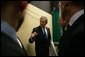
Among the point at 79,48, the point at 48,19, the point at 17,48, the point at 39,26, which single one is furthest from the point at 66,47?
the point at 48,19


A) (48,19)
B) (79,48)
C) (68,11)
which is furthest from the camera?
(48,19)

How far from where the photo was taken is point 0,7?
500mm

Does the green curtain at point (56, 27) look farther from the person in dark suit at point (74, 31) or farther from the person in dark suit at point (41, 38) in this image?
the person in dark suit at point (74, 31)

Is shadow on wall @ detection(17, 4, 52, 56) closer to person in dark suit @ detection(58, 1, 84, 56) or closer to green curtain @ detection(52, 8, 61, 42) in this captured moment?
green curtain @ detection(52, 8, 61, 42)

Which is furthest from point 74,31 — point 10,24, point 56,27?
point 56,27

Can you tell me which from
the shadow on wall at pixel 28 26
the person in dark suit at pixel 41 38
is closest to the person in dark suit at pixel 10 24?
the person in dark suit at pixel 41 38

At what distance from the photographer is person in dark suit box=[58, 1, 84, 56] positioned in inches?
24.5

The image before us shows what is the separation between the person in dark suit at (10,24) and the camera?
480 mm

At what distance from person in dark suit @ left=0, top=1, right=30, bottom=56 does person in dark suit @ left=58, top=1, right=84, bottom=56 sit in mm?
189

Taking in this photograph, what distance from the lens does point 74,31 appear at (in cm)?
66

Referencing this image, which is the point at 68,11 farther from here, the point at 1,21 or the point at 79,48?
the point at 1,21

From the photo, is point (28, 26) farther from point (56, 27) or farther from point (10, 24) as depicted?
point (10, 24)

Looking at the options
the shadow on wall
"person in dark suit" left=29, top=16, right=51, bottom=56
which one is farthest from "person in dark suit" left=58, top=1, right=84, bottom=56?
the shadow on wall

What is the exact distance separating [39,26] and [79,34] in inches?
16.3
